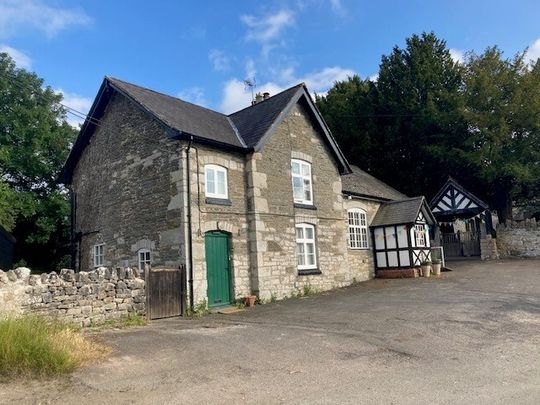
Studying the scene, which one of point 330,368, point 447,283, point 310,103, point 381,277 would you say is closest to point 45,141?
point 310,103

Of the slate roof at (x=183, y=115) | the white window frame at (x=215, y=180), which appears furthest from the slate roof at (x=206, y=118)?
the white window frame at (x=215, y=180)

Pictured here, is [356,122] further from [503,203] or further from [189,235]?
[189,235]

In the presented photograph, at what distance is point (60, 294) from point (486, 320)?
32.5 ft

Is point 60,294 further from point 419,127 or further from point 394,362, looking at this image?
point 419,127

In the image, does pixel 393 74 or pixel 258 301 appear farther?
pixel 393 74

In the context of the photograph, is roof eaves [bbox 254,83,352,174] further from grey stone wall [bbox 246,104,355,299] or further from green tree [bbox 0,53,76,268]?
green tree [bbox 0,53,76,268]

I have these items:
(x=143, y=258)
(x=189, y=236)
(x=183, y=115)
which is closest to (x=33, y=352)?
(x=189, y=236)

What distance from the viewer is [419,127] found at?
32531 millimetres

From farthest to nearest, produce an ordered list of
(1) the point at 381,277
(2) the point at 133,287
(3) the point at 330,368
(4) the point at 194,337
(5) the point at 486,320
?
(1) the point at 381,277, (2) the point at 133,287, (5) the point at 486,320, (4) the point at 194,337, (3) the point at 330,368

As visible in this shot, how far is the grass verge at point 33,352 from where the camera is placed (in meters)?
6.49

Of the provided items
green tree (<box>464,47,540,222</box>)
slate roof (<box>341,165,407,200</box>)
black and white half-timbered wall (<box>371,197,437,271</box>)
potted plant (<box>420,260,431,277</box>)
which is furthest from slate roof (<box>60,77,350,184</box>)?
green tree (<box>464,47,540,222</box>)

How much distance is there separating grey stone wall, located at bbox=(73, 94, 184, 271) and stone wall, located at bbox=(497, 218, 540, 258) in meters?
22.4

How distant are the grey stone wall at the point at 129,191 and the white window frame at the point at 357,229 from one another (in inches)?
383

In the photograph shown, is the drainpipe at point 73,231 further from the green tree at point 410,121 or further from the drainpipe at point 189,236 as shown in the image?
the green tree at point 410,121
